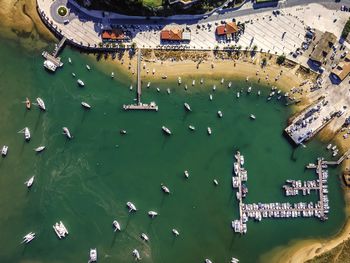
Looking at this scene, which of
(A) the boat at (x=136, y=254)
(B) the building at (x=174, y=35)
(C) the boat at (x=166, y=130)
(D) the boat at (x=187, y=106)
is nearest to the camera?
(A) the boat at (x=136, y=254)

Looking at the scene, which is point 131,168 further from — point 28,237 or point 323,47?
point 323,47

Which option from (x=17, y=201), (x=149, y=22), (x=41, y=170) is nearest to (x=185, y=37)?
(x=149, y=22)

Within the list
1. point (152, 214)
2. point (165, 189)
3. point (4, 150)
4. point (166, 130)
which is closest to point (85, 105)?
point (166, 130)

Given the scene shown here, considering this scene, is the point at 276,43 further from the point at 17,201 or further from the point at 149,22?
the point at 17,201

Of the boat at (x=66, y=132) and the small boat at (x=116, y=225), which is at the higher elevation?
the boat at (x=66, y=132)

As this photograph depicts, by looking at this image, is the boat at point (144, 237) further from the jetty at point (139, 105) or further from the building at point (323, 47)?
the building at point (323, 47)

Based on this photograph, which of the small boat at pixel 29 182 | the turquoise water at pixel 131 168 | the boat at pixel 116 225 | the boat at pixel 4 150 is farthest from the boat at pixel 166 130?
the boat at pixel 4 150
